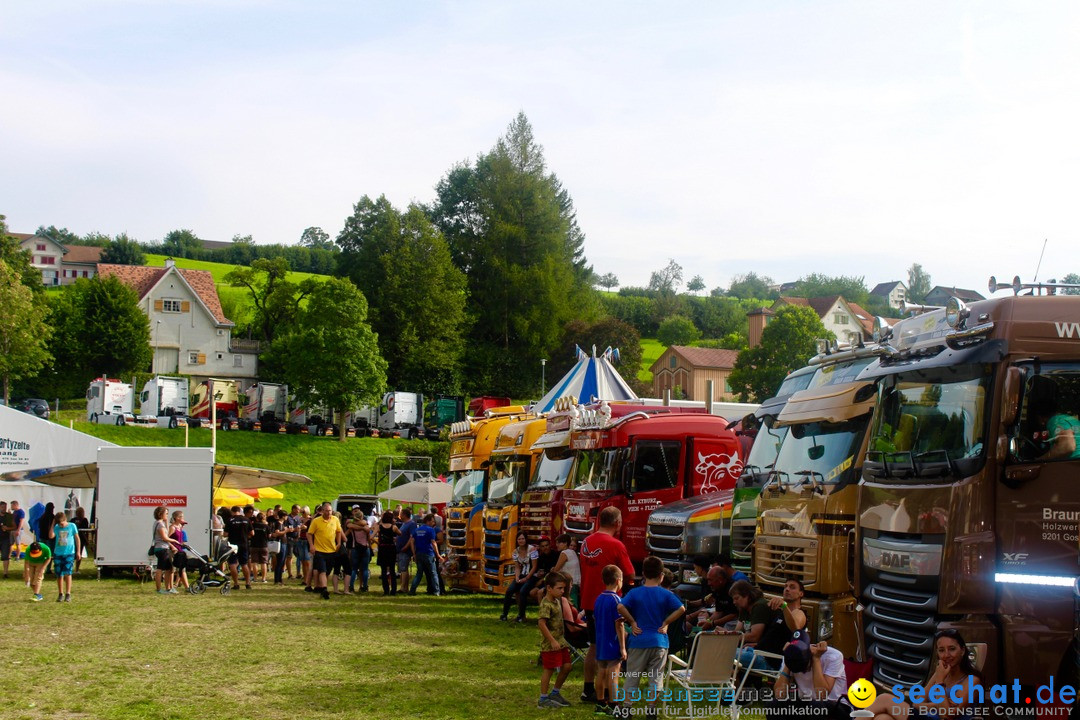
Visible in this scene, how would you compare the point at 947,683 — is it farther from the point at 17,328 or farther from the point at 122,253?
the point at 122,253

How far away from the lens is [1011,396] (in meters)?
8.02

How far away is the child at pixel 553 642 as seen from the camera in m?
11.0

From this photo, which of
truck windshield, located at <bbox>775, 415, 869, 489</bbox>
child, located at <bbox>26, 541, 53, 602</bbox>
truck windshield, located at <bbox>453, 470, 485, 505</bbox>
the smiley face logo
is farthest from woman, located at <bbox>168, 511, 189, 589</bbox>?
the smiley face logo

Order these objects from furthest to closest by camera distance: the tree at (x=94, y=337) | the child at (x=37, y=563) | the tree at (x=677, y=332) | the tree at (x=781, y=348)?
the tree at (x=677, y=332) → the tree at (x=94, y=337) → the tree at (x=781, y=348) → the child at (x=37, y=563)

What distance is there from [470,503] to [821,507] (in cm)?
1461

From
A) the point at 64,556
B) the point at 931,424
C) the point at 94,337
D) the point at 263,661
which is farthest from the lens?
the point at 94,337

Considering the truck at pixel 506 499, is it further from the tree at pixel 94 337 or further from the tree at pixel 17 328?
the tree at pixel 94 337

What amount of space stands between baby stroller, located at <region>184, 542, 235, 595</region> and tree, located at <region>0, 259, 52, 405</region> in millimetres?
40731

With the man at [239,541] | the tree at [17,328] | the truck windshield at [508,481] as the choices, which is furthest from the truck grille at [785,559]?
the tree at [17,328]

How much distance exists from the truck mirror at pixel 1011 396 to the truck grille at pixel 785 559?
276cm

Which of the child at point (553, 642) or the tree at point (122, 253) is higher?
the tree at point (122, 253)

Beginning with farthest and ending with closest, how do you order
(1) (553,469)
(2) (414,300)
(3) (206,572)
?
(2) (414,300) < (3) (206,572) < (1) (553,469)

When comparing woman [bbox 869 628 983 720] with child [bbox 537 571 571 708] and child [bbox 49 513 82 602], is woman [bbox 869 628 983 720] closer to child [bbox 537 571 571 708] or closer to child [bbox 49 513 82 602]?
child [bbox 537 571 571 708]

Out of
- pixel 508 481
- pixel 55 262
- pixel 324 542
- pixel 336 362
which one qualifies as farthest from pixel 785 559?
pixel 55 262
